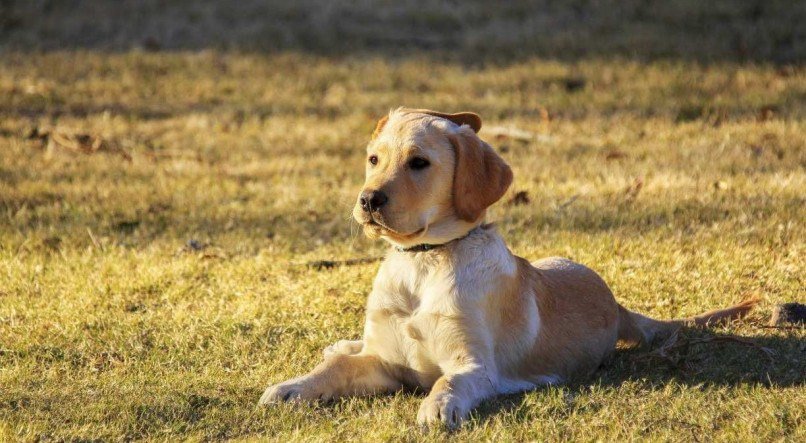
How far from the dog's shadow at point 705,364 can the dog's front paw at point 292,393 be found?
79 cm

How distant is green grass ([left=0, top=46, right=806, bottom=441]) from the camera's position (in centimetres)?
498

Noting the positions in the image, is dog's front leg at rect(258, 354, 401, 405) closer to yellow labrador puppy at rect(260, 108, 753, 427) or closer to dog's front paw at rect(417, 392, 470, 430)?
yellow labrador puppy at rect(260, 108, 753, 427)

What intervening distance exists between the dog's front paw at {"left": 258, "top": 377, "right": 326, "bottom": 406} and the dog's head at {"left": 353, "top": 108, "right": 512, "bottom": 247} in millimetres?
750

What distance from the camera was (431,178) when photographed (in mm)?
5023

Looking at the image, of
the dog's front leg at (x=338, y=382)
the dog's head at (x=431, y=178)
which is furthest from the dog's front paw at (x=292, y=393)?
the dog's head at (x=431, y=178)

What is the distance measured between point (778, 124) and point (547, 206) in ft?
11.7

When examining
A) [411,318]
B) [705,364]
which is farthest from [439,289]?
[705,364]

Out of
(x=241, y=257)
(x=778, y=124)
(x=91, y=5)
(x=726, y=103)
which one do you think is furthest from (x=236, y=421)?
(x=91, y=5)

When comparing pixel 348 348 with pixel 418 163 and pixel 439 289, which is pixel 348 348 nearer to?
pixel 439 289

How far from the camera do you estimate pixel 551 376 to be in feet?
17.8

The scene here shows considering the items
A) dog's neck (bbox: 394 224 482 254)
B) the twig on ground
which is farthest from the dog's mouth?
the twig on ground

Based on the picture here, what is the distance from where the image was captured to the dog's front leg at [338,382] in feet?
16.5

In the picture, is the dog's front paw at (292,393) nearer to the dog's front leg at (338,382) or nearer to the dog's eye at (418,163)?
the dog's front leg at (338,382)

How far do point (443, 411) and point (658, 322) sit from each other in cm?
187
